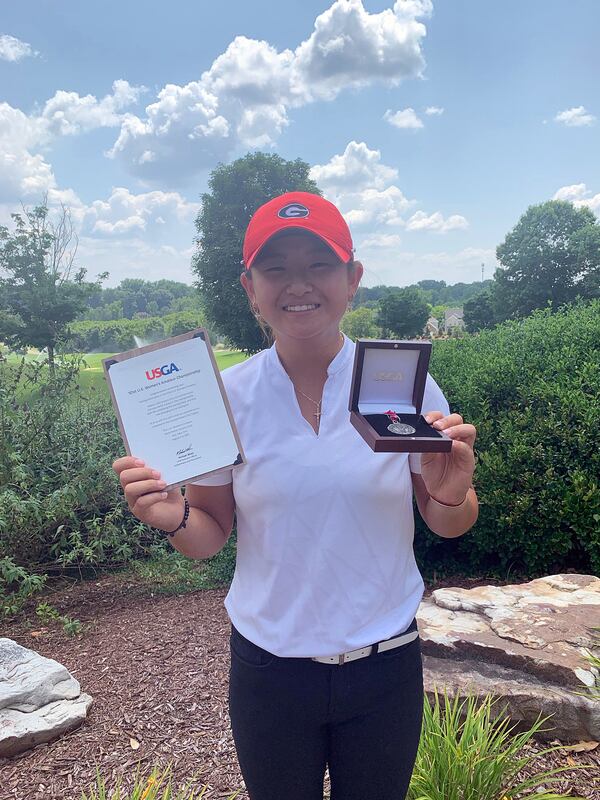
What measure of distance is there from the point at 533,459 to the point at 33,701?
3230mm

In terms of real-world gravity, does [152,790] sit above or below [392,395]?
below

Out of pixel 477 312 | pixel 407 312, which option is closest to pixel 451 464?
pixel 407 312

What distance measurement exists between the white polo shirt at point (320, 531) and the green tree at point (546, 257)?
28560mm

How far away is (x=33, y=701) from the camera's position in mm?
2885

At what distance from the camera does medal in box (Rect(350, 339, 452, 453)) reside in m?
1.20

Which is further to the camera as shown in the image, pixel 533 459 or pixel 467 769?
pixel 533 459

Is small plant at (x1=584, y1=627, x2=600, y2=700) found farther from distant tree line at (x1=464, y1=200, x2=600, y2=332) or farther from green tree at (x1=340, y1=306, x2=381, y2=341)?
distant tree line at (x1=464, y1=200, x2=600, y2=332)

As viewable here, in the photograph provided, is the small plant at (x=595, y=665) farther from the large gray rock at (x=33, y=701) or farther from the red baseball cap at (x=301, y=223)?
the large gray rock at (x=33, y=701)

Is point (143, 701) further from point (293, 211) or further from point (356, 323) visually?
point (356, 323)

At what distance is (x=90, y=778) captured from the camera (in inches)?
99.6

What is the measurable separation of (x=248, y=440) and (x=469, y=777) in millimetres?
1686

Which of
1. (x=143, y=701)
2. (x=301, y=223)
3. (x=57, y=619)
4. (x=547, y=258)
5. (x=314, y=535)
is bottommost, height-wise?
(x=57, y=619)

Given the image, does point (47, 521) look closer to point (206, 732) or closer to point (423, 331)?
point (206, 732)

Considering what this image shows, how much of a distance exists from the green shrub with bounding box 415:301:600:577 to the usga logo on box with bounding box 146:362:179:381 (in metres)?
2.97
